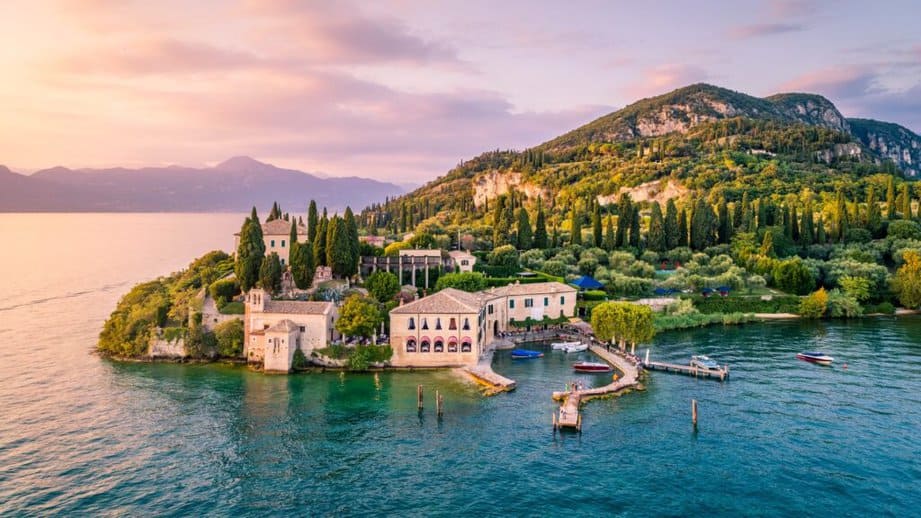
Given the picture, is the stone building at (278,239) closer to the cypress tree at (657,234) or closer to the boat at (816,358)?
the boat at (816,358)

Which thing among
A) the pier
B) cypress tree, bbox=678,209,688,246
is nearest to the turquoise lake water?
the pier

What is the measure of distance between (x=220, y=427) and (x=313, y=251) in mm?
25783

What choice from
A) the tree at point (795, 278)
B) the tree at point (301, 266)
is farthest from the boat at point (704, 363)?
the tree at point (301, 266)

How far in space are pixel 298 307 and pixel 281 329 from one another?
9.72 ft

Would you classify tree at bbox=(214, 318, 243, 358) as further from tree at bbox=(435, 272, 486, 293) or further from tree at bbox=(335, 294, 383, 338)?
tree at bbox=(435, 272, 486, 293)

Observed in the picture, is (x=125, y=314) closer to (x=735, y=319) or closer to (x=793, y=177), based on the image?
(x=735, y=319)

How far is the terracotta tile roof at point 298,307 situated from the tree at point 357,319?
1580mm

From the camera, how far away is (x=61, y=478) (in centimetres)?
2888

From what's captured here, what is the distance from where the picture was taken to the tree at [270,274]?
5222 cm

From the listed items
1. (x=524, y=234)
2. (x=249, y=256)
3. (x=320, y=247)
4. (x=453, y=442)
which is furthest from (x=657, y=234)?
(x=453, y=442)

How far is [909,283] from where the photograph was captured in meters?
70.3

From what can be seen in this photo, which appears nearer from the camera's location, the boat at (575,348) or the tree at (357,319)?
the tree at (357,319)

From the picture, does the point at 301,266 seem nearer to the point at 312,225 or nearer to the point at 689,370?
the point at 312,225

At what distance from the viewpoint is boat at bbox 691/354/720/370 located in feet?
148
